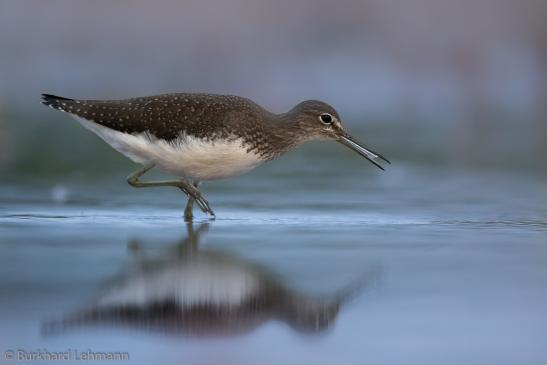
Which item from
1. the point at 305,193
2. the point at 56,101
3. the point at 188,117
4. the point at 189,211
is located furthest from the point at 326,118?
the point at 56,101

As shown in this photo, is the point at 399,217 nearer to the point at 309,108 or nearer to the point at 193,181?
the point at 309,108

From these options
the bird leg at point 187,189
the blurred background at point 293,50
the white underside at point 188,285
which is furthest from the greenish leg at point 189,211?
the blurred background at point 293,50

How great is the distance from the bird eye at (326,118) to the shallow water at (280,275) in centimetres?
77

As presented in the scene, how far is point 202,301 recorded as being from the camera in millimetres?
5805

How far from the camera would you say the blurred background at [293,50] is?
18.9 metres

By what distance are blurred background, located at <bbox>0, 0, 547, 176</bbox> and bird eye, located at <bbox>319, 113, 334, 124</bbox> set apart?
→ 8.46m

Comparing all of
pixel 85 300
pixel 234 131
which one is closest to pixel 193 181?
pixel 234 131

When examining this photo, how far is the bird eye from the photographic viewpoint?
9800 mm

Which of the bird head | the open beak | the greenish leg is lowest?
the greenish leg

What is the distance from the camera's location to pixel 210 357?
4820 millimetres

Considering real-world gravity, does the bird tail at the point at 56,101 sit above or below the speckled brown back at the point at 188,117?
above

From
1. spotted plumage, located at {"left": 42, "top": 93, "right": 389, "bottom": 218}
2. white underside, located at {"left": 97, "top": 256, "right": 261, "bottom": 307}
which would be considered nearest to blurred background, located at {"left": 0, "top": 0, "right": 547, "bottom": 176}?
spotted plumage, located at {"left": 42, "top": 93, "right": 389, "bottom": 218}

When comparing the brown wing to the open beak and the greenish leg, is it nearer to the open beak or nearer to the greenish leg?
the greenish leg

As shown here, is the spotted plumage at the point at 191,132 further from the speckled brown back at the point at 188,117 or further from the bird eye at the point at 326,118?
the bird eye at the point at 326,118
